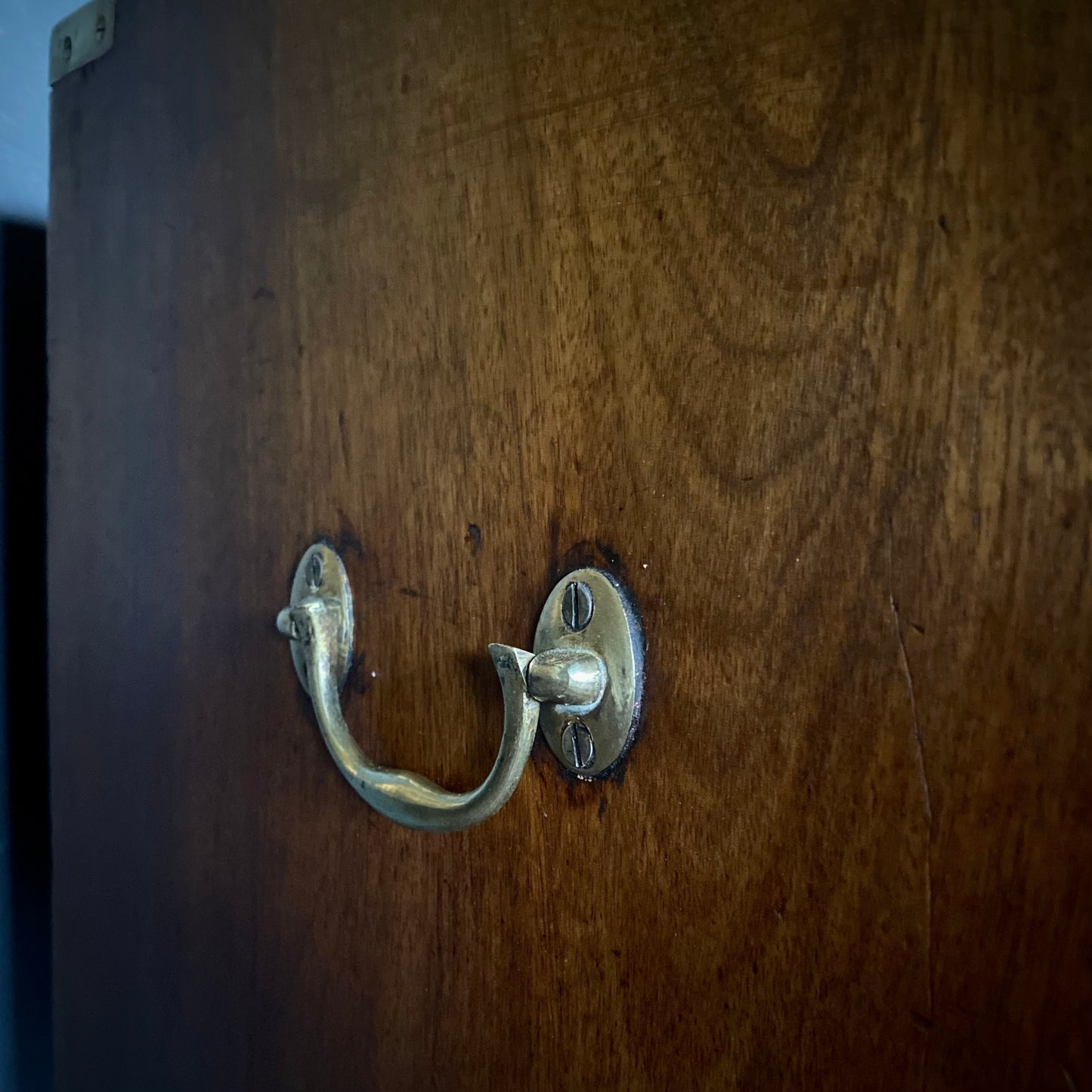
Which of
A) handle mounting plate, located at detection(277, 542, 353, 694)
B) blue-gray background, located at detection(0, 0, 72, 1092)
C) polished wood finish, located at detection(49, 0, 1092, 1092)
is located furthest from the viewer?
blue-gray background, located at detection(0, 0, 72, 1092)

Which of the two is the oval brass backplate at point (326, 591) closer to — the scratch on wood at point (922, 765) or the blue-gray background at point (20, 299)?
the scratch on wood at point (922, 765)

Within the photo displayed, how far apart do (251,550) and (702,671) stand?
→ 8.1 inches

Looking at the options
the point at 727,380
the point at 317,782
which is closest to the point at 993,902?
the point at 727,380

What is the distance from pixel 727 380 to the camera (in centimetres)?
22

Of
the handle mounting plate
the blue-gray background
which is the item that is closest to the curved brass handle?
the handle mounting plate

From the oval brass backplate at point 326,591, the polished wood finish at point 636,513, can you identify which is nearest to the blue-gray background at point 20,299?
the polished wood finish at point 636,513

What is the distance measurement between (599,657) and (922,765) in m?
0.09

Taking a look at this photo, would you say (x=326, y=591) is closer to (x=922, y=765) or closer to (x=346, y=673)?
(x=346, y=673)

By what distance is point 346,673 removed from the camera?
1.04 ft

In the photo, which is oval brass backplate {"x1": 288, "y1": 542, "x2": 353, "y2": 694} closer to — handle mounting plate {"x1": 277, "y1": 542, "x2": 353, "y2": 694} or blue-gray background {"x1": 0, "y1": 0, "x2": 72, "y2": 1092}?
handle mounting plate {"x1": 277, "y1": 542, "x2": 353, "y2": 694}

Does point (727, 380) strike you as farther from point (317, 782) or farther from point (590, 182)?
point (317, 782)

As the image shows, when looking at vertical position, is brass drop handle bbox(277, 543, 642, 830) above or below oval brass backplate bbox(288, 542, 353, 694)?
below

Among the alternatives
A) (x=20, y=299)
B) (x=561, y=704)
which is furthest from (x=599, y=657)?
(x=20, y=299)

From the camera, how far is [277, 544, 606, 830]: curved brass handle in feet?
0.78
